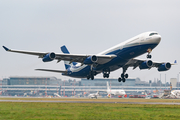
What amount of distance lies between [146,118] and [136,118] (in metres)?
1.05

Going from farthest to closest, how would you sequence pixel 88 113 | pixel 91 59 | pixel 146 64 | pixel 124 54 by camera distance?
pixel 146 64 → pixel 91 59 → pixel 124 54 → pixel 88 113

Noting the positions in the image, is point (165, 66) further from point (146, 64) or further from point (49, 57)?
point (49, 57)

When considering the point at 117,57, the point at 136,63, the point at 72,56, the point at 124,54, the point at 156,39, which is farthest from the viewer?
the point at 136,63

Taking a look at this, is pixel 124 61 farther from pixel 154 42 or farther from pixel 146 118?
pixel 146 118

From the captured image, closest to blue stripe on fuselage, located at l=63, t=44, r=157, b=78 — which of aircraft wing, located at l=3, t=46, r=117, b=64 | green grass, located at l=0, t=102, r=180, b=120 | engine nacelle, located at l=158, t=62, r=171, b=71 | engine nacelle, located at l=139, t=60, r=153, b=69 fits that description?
aircraft wing, located at l=3, t=46, r=117, b=64

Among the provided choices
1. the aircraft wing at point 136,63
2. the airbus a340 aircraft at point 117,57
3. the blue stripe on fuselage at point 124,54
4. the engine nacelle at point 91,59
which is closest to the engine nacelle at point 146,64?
the airbus a340 aircraft at point 117,57

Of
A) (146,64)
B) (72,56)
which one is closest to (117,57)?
(72,56)

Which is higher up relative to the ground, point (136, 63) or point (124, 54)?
point (124, 54)

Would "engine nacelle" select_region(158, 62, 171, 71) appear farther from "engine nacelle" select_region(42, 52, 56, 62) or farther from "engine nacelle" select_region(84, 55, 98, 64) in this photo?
"engine nacelle" select_region(42, 52, 56, 62)

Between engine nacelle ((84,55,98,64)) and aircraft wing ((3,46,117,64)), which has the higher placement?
aircraft wing ((3,46,117,64))

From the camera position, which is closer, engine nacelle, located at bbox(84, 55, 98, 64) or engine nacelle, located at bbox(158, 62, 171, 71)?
engine nacelle, located at bbox(84, 55, 98, 64)

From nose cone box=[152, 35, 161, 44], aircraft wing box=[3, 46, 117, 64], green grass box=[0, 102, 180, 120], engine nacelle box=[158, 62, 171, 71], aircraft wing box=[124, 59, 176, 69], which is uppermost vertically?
nose cone box=[152, 35, 161, 44]

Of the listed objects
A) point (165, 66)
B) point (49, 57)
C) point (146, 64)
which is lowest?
point (165, 66)

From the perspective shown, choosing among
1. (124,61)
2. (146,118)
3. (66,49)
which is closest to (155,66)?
(124,61)
